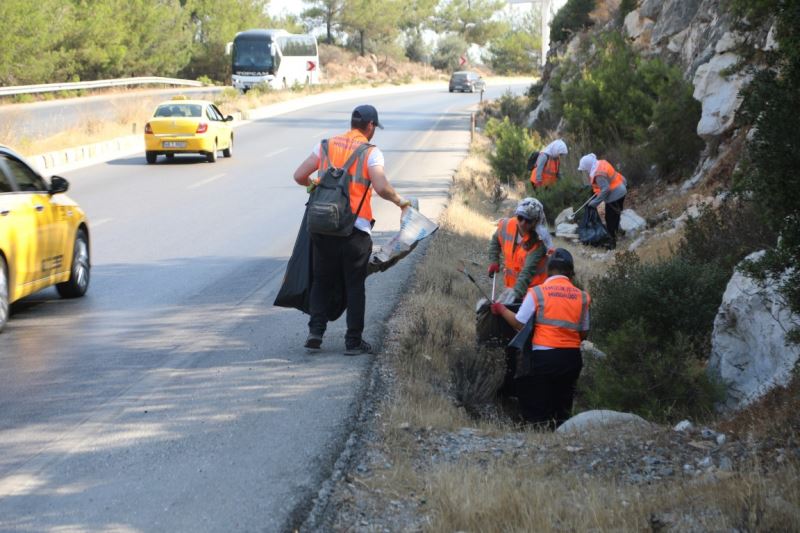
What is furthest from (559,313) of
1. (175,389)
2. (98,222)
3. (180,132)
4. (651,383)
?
(180,132)

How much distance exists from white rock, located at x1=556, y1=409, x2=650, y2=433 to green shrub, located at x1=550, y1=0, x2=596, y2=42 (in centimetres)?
3113

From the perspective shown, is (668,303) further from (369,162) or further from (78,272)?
(78,272)

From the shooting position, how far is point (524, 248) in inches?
356

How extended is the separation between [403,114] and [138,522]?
151 ft

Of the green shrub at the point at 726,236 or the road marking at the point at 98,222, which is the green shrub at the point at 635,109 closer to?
the green shrub at the point at 726,236

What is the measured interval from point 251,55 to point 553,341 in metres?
54.0

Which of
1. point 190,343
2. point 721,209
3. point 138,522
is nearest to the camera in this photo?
point 138,522

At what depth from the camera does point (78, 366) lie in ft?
26.6

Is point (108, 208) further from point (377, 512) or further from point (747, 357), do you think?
point (377, 512)

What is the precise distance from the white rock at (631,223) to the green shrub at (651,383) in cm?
816

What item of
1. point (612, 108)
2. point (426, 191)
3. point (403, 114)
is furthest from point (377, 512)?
point (403, 114)

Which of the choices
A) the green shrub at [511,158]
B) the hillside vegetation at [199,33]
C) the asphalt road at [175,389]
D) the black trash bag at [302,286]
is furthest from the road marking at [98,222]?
the hillside vegetation at [199,33]

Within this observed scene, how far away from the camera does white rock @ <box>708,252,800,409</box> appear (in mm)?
7570

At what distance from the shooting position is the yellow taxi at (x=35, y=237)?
9.19m
